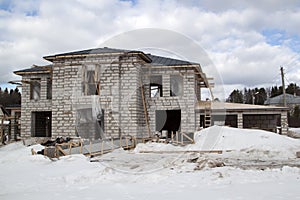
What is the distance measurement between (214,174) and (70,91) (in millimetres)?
12272

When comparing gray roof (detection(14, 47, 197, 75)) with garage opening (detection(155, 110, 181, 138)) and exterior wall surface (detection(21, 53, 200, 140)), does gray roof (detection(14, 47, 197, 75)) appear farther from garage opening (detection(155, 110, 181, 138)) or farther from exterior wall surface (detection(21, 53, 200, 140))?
garage opening (detection(155, 110, 181, 138))

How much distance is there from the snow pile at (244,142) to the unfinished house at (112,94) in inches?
112

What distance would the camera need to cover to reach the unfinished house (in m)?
17.6

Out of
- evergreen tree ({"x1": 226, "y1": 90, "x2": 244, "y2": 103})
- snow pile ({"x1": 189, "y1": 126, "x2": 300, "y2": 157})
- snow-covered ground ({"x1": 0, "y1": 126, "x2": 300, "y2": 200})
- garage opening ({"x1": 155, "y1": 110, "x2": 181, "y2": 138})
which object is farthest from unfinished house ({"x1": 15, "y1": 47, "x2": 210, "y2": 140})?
evergreen tree ({"x1": 226, "y1": 90, "x2": 244, "y2": 103})

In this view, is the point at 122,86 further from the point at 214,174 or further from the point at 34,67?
the point at 214,174

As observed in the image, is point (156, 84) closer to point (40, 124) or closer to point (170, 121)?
point (170, 121)

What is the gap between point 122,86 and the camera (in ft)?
58.0

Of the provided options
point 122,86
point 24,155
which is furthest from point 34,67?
point 24,155

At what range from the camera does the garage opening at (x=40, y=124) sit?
21016 millimetres

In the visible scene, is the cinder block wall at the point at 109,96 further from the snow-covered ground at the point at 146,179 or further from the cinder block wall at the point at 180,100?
the snow-covered ground at the point at 146,179

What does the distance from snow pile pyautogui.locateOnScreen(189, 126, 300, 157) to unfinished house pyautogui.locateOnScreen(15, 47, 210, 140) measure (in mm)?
2838

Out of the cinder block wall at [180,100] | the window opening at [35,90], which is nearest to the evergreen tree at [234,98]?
the cinder block wall at [180,100]

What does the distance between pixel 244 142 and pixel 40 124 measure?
15174 millimetres

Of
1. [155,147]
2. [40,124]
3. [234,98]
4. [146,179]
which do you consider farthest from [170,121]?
[234,98]
